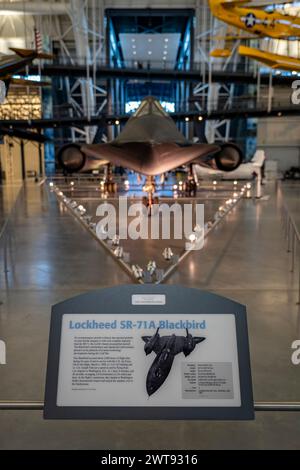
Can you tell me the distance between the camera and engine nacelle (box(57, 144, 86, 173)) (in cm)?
1333

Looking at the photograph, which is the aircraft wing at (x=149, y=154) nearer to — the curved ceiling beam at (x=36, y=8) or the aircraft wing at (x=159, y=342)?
the aircraft wing at (x=159, y=342)

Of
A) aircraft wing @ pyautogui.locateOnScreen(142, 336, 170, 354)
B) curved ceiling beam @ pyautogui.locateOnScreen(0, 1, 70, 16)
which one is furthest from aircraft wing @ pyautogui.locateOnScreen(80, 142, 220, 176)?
curved ceiling beam @ pyautogui.locateOnScreen(0, 1, 70, 16)

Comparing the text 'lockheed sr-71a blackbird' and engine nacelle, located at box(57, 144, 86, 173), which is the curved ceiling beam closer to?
engine nacelle, located at box(57, 144, 86, 173)

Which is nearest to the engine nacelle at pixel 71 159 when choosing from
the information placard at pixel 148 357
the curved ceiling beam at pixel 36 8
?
the information placard at pixel 148 357

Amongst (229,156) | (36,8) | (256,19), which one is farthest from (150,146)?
(36,8)

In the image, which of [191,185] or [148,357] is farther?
[191,185]

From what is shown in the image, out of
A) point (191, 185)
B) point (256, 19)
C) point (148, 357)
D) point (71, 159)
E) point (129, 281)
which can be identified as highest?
point (256, 19)

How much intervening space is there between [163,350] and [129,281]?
4.39m

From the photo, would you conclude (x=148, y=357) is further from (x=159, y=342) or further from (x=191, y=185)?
(x=191, y=185)

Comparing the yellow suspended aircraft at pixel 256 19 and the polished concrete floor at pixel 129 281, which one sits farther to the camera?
the yellow suspended aircraft at pixel 256 19

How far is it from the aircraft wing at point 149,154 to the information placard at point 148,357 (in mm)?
7372

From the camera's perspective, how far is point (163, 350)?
223cm

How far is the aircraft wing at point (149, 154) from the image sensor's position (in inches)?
376
